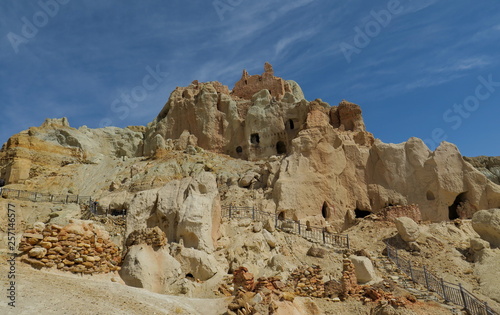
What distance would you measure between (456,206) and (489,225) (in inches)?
340

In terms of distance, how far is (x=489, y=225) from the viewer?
22469mm

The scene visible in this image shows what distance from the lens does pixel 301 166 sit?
98.1ft

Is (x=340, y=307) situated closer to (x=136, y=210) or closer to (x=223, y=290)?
(x=223, y=290)

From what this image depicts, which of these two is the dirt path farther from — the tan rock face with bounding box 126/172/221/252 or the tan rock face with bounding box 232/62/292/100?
the tan rock face with bounding box 232/62/292/100

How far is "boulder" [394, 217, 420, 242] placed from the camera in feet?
74.3

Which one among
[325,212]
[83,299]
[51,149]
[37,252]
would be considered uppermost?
[51,149]

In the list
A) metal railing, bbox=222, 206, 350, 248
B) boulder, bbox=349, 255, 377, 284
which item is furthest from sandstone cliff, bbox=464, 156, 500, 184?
boulder, bbox=349, 255, 377, 284

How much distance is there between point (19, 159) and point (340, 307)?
3826 centimetres

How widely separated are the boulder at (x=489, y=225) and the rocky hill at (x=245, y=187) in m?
1.39

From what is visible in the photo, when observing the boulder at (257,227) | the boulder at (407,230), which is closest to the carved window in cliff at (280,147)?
the boulder at (407,230)

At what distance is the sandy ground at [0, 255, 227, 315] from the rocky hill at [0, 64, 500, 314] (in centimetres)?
93

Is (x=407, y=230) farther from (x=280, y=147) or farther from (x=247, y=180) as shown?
(x=280, y=147)

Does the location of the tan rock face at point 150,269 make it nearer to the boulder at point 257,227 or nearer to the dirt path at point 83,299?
the dirt path at point 83,299

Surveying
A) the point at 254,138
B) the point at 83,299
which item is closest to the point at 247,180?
the point at 254,138
